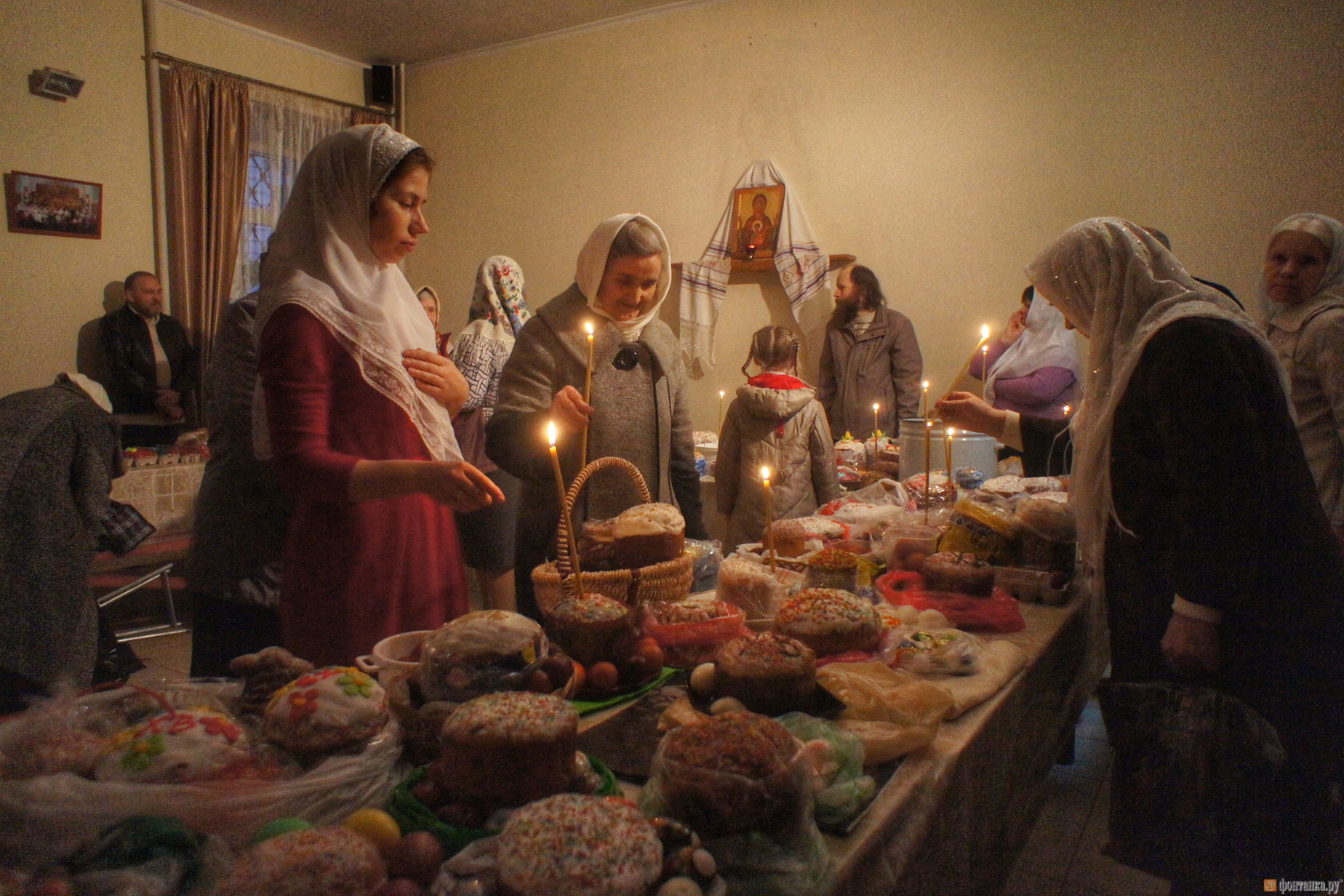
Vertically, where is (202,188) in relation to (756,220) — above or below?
above

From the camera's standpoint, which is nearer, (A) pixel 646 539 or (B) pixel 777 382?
(A) pixel 646 539

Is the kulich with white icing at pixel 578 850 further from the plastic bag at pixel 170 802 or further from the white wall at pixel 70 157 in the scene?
Result: the white wall at pixel 70 157

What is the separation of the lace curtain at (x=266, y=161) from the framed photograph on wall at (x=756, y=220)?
3.73 metres

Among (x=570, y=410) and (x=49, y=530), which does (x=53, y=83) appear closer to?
(x=49, y=530)

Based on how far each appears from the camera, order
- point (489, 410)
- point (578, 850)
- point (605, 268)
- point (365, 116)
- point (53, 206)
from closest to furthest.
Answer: point (578, 850) < point (605, 268) < point (489, 410) < point (53, 206) < point (365, 116)

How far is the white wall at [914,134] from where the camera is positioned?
16.0ft

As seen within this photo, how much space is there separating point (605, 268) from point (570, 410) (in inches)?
20.6

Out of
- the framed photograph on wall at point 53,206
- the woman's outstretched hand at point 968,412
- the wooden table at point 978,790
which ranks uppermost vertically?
the framed photograph on wall at point 53,206

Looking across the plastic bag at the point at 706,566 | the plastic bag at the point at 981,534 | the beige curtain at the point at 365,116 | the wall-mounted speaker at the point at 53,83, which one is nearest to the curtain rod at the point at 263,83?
the beige curtain at the point at 365,116

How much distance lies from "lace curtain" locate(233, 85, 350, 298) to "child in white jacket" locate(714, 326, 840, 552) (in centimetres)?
542

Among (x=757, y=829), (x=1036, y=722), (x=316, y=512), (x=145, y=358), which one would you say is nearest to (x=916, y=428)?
(x=1036, y=722)

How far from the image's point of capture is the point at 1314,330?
2.83 metres

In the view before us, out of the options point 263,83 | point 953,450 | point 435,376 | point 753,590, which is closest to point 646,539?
point 753,590

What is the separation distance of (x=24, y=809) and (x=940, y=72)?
20.6 feet
